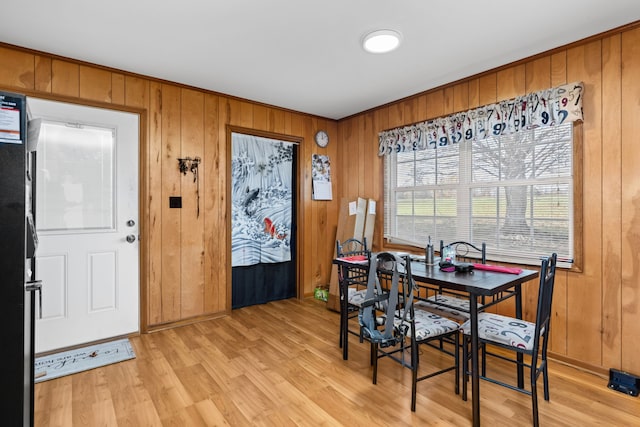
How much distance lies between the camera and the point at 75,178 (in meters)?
2.84

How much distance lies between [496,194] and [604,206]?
767 millimetres

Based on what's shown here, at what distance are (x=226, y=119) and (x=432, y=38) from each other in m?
2.27

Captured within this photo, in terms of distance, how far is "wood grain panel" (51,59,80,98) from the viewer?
2.72 metres

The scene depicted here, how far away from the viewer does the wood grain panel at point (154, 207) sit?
3178mm

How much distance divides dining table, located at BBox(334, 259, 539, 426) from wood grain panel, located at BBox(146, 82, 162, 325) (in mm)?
2010

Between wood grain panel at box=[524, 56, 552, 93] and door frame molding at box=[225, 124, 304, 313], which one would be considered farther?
door frame molding at box=[225, 124, 304, 313]

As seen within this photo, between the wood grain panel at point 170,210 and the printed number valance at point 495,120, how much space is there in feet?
7.68

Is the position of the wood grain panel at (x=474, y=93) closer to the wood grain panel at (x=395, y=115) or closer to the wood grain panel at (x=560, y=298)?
the wood grain panel at (x=560, y=298)

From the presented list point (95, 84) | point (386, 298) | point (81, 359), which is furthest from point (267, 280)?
point (95, 84)

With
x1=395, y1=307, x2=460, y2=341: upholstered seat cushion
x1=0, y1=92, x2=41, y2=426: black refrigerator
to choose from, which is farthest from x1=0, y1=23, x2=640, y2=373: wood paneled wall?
x1=0, y1=92, x2=41, y2=426: black refrigerator

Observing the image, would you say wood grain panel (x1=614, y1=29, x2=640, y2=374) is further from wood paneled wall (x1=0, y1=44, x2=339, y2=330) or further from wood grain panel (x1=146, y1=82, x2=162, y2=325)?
wood grain panel (x1=146, y1=82, x2=162, y2=325)

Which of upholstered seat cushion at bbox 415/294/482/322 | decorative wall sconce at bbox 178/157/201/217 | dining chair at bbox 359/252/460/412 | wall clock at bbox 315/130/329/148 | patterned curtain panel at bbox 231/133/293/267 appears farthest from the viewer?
wall clock at bbox 315/130/329/148

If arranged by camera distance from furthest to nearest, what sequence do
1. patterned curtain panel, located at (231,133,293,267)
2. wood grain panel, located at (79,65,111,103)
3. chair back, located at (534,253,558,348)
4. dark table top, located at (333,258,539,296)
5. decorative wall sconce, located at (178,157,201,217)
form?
patterned curtain panel, located at (231,133,293,267) → decorative wall sconce, located at (178,157,201,217) → wood grain panel, located at (79,65,111,103) → dark table top, located at (333,258,539,296) → chair back, located at (534,253,558,348)

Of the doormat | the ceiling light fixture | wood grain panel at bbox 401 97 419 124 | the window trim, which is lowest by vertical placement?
the doormat
